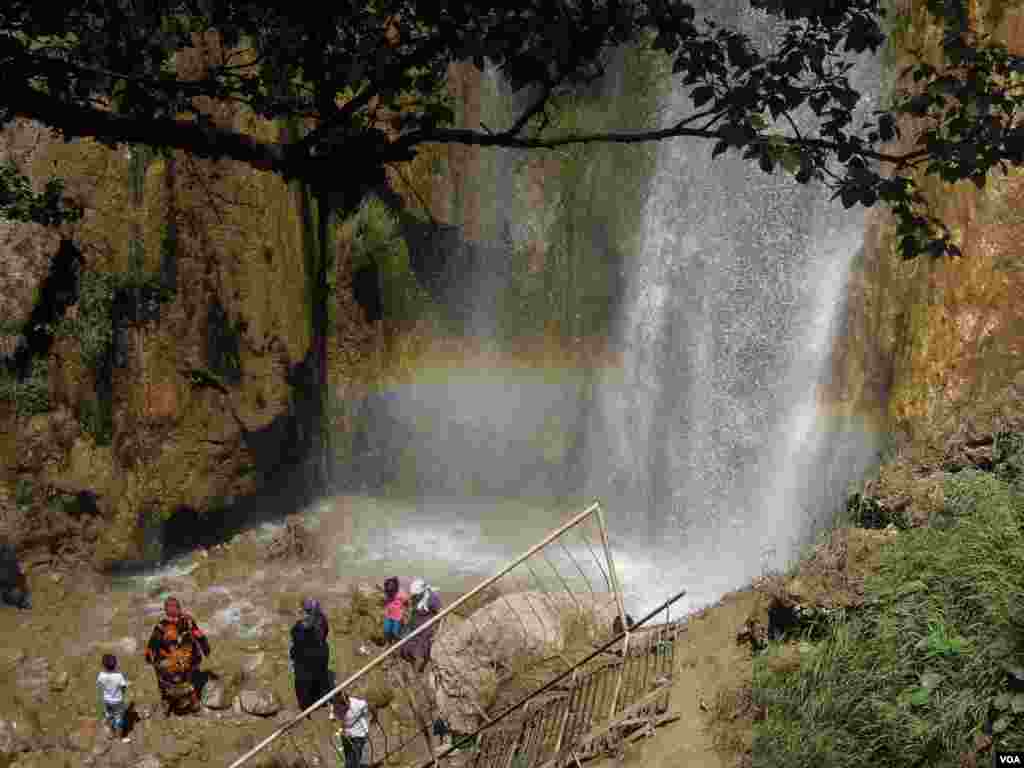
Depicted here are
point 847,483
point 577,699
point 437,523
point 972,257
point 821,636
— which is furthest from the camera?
point 437,523

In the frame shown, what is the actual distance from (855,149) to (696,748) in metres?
2.99

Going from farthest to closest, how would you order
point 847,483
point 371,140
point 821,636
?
point 847,483
point 821,636
point 371,140

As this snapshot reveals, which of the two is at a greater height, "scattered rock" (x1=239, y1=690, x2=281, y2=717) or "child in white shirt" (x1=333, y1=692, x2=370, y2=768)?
"child in white shirt" (x1=333, y1=692, x2=370, y2=768)

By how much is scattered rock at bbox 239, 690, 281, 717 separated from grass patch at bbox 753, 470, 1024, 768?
18.4ft

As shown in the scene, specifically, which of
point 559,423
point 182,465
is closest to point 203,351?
point 182,465

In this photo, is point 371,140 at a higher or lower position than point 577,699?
higher

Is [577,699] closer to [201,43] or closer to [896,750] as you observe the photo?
[896,750]

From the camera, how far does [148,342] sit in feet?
36.2

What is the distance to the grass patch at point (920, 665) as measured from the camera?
3.79 meters

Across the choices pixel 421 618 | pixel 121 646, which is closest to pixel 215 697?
pixel 121 646

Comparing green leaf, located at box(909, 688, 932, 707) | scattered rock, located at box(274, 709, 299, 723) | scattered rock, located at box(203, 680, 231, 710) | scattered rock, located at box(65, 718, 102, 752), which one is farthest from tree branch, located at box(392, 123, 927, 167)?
scattered rock, located at box(65, 718, 102, 752)

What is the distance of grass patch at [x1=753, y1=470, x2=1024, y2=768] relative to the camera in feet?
12.4

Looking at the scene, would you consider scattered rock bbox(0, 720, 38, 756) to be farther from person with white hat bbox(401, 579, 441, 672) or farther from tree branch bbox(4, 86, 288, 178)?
tree branch bbox(4, 86, 288, 178)

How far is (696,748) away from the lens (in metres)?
4.82
